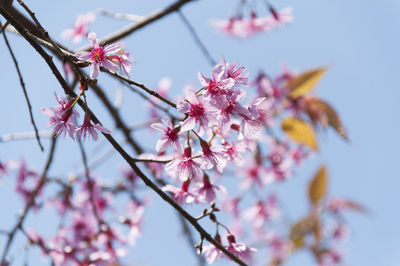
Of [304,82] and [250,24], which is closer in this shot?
[304,82]

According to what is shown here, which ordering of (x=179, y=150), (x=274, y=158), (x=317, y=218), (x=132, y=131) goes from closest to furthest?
(x=179, y=150) → (x=132, y=131) → (x=274, y=158) → (x=317, y=218)

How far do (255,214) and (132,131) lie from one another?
2.84 feet

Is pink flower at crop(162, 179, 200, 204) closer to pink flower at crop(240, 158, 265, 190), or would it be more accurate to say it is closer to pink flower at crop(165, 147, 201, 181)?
pink flower at crop(165, 147, 201, 181)

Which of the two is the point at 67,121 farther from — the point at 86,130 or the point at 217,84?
the point at 217,84

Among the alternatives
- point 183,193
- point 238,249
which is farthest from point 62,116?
point 238,249

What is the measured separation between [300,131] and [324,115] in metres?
0.14

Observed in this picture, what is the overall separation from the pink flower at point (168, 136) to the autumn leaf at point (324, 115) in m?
0.84

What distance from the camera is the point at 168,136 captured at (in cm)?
110

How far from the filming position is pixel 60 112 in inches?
40.4

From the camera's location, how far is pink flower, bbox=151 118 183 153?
109cm

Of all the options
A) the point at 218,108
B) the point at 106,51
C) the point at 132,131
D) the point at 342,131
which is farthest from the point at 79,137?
the point at 132,131

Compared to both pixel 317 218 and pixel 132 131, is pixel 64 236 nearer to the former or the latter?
pixel 132 131

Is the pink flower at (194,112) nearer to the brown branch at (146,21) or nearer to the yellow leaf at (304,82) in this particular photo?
the brown branch at (146,21)

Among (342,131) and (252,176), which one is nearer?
(342,131)
